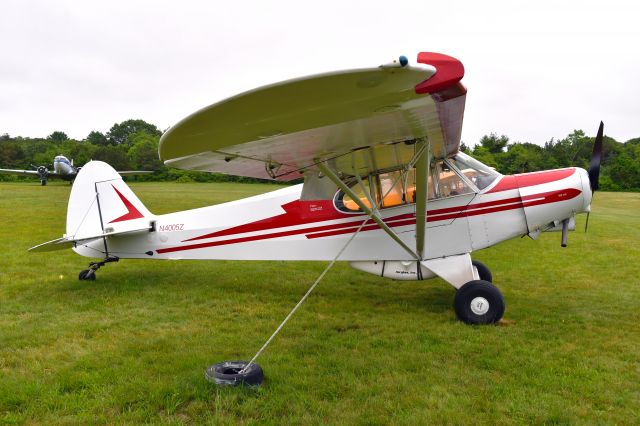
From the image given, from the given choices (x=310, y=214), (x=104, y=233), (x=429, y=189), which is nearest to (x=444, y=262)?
(x=429, y=189)

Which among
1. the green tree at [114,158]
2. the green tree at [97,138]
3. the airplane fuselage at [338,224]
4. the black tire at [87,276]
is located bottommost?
the black tire at [87,276]

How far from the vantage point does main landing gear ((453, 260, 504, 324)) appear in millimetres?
4914

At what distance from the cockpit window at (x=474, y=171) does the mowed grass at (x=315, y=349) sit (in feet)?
5.66

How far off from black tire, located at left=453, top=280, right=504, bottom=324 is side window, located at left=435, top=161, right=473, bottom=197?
119 cm

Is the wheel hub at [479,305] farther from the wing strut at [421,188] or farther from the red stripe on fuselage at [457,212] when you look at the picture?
the red stripe on fuselage at [457,212]

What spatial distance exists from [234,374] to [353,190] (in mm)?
3048

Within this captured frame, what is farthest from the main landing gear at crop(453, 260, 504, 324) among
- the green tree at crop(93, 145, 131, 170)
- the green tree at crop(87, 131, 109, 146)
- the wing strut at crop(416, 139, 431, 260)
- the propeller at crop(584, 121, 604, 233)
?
the green tree at crop(87, 131, 109, 146)

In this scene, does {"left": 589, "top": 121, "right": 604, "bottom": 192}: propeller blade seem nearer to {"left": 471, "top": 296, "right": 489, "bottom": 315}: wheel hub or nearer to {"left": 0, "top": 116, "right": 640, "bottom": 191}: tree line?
{"left": 471, "top": 296, "right": 489, "bottom": 315}: wheel hub

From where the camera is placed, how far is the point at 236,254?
6.39 metres

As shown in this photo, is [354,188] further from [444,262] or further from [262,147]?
[262,147]

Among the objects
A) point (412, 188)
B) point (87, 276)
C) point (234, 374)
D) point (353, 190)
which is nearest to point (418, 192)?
point (412, 188)

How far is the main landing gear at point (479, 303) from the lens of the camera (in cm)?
491

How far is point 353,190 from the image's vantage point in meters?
5.78

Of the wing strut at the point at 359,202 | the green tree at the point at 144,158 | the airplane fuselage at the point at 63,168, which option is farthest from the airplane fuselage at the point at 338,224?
the green tree at the point at 144,158
